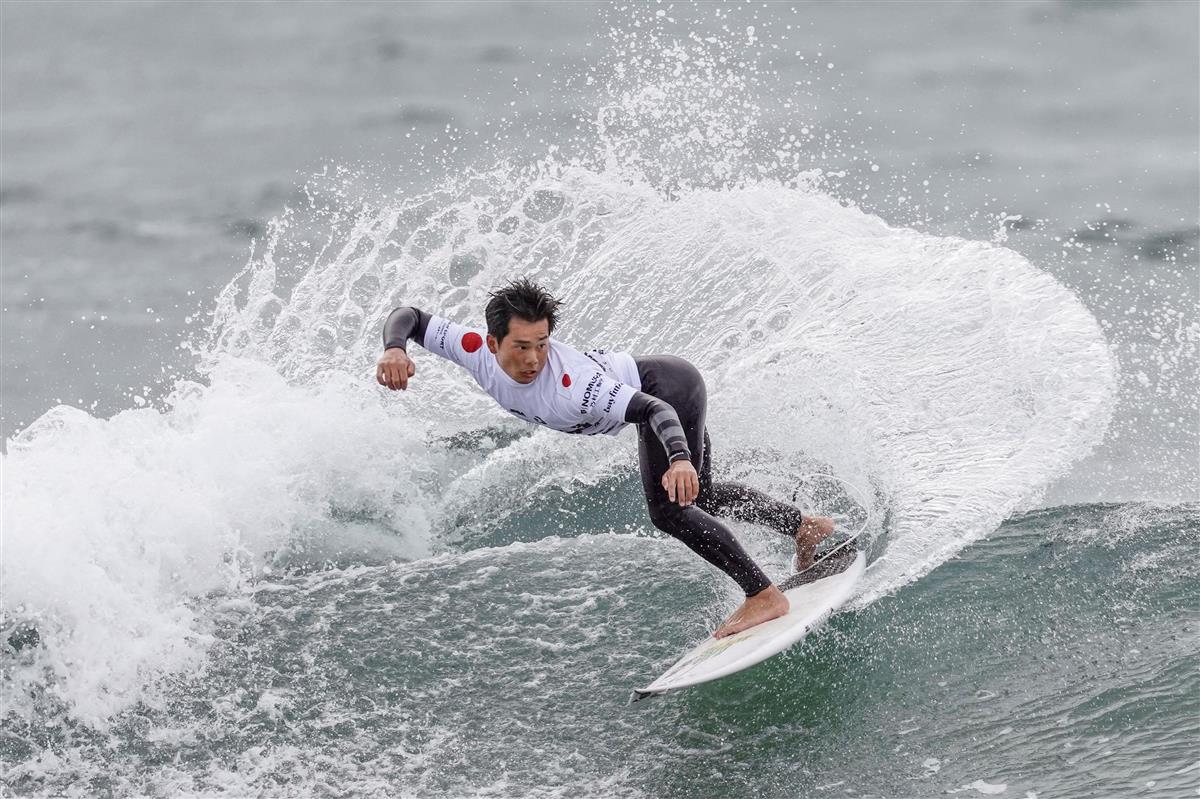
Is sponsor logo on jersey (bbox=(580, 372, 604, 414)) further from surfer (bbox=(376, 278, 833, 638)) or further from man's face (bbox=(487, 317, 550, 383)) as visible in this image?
man's face (bbox=(487, 317, 550, 383))

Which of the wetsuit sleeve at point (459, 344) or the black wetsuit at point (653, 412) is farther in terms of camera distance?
the wetsuit sleeve at point (459, 344)

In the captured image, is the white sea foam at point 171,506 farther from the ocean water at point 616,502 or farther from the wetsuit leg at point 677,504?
→ the wetsuit leg at point 677,504

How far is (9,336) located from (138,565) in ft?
20.0

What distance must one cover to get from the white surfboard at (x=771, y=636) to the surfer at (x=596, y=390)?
10cm

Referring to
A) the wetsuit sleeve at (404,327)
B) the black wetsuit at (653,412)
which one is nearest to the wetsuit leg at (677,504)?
the black wetsuit at (653,412)

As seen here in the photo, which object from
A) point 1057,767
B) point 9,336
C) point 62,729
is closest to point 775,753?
point 1057,767

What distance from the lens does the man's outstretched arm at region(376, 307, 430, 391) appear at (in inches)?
243

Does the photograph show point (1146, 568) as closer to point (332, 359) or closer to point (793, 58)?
point (332, 359)

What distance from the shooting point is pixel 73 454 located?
7793mm

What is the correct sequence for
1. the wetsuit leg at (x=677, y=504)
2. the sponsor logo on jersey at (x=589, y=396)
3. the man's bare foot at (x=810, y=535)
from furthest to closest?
the man's bare foot at (x=810, y=535)
the wetsuit leg at (x=677, y=504)
the sponsor logo on jersey at (x=589, y=396)

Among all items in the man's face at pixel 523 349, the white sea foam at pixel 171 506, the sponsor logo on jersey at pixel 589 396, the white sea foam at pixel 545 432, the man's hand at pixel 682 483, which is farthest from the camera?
the white sea foam at pixel 545 432

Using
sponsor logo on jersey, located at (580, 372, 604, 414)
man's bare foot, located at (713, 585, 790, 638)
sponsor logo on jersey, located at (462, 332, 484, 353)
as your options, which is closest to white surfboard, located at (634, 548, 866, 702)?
man's bare foot, located at (713, 585, 790, 638)

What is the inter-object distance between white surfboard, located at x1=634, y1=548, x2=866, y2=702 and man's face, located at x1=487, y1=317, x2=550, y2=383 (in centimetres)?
143

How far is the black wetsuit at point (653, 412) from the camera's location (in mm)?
6367
